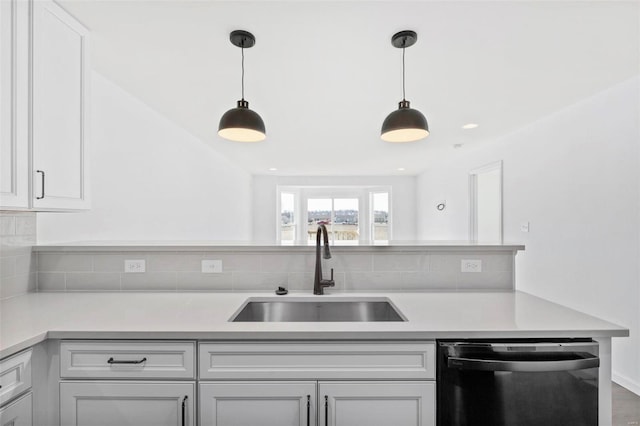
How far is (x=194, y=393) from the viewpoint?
1171 mm

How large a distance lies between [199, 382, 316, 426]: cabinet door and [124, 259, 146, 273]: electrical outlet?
2.99ft

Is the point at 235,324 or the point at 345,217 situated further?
the point at 345,217

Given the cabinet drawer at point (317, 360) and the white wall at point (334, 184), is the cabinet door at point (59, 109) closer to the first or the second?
the cabinet drawer at point (317, 360)

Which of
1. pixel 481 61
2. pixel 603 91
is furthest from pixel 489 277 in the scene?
pixel 603 91

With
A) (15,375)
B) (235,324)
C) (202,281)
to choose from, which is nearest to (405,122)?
(235,324)

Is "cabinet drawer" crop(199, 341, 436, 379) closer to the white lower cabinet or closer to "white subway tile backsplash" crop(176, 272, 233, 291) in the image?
the white lower cabinet

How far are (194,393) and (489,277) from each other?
1607 millimetres

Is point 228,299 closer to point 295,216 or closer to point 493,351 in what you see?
point 493,351

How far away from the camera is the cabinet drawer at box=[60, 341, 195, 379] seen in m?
1.17

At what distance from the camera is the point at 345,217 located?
796 centimetres

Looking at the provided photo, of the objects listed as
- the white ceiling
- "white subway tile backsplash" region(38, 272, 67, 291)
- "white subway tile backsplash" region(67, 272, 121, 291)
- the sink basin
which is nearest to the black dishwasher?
the sink basin

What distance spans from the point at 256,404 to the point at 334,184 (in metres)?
6.54

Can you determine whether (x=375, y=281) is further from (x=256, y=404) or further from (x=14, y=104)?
(x=14, y=104)

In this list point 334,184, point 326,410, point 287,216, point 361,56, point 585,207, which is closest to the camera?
point 326,410
